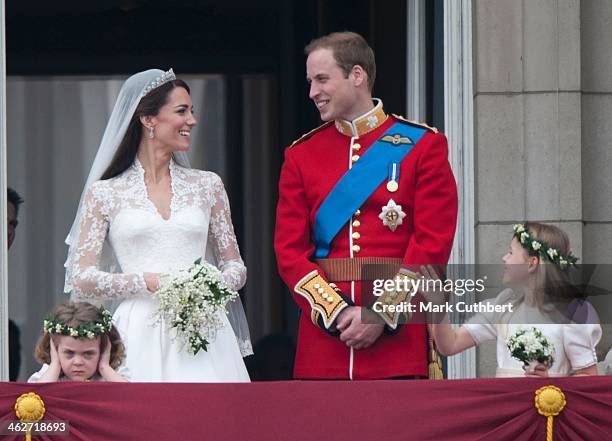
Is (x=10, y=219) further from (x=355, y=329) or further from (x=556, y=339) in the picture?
(x=556, y=339)

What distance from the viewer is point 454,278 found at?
8.30m

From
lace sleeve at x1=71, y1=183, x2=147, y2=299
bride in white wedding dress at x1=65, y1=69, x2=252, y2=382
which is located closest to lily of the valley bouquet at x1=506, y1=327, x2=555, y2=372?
bride in white wedding dress at x1=65, y1=69, x2=252, y2=382

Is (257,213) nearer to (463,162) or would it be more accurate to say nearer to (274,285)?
(274,285)

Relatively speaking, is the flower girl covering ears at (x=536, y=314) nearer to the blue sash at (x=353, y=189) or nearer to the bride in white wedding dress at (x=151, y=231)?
the blue sash at (x=353, y=189)

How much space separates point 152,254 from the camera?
809 cm

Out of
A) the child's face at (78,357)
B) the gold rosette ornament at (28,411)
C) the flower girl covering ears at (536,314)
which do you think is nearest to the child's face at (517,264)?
the flower girl covering ears at (536,314)

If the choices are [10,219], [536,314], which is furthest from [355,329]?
[10,219]

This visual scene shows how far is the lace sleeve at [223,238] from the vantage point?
319 inches

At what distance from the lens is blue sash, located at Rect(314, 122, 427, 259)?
299 inches

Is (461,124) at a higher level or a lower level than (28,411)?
higher

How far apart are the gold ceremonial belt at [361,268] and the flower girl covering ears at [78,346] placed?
2.90 ft

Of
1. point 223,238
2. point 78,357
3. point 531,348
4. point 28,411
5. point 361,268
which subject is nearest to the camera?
point 28,411

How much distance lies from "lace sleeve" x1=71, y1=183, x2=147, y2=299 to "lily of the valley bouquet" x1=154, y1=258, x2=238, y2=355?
36cm

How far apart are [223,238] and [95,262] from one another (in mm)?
553
